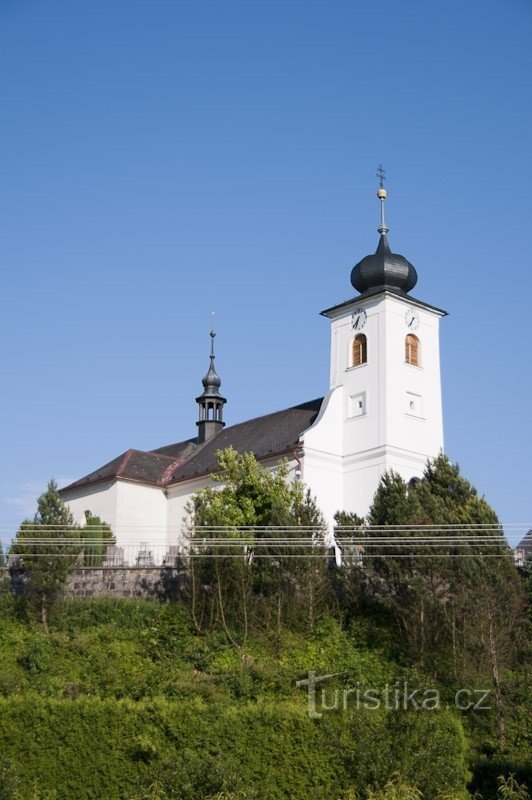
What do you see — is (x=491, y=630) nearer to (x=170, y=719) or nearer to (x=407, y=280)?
(x=170, y=719)

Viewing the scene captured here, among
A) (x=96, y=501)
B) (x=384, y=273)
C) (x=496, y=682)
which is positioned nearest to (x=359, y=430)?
(x=384, y=273)

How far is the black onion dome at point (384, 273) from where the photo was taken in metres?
48.2

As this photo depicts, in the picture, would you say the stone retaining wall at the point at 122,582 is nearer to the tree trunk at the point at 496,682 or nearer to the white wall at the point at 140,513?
the tree trunk at the point at 496,682

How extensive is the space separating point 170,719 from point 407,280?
91.7 feet

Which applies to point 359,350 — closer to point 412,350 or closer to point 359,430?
point 412,350

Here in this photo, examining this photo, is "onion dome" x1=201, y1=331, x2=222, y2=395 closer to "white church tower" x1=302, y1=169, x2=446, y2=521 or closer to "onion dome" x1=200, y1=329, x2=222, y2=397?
"onion dome" x1=200, y1=329, x2=222, y2=397

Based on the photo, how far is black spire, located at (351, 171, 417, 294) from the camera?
158ft

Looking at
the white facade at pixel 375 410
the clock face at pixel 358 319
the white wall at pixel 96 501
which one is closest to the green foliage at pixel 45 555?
the white facade at pixel 375 410

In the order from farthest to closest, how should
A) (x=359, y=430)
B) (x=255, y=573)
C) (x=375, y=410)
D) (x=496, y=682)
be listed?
(x=359, y=430) → (x=375, y=410) → (x=255, y=573) → (x=496, y=682)

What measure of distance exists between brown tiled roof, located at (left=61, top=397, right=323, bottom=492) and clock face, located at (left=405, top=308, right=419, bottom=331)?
495 cm

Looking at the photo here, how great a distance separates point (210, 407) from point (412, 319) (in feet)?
42.2

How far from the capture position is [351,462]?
45.7 m

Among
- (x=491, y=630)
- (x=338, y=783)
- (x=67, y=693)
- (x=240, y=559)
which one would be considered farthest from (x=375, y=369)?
(x=338, y=783)

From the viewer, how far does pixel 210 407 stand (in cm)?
5647
